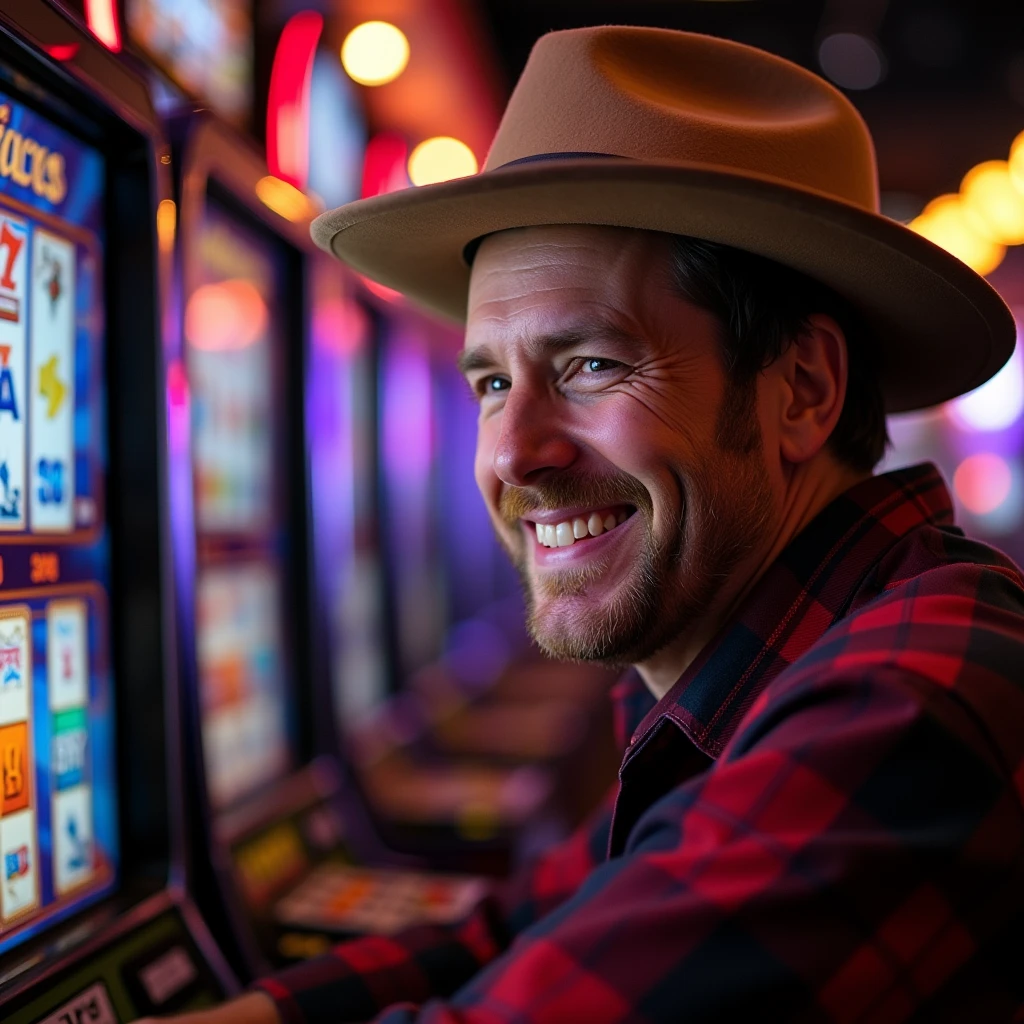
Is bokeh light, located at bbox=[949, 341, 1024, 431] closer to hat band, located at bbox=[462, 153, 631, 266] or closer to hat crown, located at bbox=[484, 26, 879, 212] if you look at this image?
hat crown, located at bbox=[484, 26, 879, 212]

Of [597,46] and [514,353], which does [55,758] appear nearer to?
[514,353]

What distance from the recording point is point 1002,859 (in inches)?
34.1

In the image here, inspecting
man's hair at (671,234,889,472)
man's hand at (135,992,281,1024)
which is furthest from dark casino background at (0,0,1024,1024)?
man's hair at (671,234,889,472)

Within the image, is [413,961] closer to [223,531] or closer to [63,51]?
[223,531]

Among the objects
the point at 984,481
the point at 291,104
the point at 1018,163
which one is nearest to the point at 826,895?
the point at 291,104

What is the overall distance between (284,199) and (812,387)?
3.89ft

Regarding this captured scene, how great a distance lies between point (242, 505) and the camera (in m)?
2.21

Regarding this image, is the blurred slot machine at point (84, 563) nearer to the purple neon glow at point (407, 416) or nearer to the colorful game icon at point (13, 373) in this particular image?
the colorful game icon at point (13, 373)

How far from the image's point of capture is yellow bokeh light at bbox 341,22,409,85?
321 cm

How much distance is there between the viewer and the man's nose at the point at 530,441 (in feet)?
4.31

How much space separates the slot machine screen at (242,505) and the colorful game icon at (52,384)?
17.2 inches

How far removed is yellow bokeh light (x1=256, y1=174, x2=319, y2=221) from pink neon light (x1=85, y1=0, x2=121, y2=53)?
1.60 feet

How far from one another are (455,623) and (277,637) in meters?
2.56

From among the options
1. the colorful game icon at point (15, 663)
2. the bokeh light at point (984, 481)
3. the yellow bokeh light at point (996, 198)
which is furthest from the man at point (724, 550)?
the bokeh light at point (984, 481)
